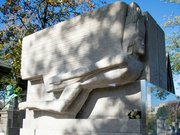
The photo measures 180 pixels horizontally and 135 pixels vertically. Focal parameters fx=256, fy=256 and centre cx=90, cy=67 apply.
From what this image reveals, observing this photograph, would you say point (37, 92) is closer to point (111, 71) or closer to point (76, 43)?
point (76, 43)

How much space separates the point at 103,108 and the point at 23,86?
8207mm

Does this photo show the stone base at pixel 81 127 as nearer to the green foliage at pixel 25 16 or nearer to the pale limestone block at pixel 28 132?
the pale limestone block at pixel 28 132

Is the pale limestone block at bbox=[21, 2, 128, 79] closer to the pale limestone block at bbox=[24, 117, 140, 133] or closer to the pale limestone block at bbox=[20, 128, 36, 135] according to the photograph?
the pale limestone block at bbox=[24, 117, 140, 133]

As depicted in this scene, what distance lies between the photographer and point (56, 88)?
5605mm

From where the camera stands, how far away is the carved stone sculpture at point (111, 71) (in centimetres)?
471

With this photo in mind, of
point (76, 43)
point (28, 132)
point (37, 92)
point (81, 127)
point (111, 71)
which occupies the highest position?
point (76, 43)

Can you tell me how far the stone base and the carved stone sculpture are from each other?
335mm

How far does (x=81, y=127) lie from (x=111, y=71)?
1.23m

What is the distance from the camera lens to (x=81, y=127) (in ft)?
16.2

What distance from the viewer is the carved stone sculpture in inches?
186

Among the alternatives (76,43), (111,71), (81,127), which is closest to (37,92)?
(76,43)

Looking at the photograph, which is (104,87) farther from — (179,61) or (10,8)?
(179,61)

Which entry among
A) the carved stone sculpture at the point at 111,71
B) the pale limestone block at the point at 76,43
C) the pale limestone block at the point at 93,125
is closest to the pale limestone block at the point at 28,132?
the pale limestone block at the point at 93,125

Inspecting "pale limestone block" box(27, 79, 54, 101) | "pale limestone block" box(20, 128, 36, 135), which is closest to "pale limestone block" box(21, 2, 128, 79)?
"pale limestone block" box(27, 79, 54, 101)
